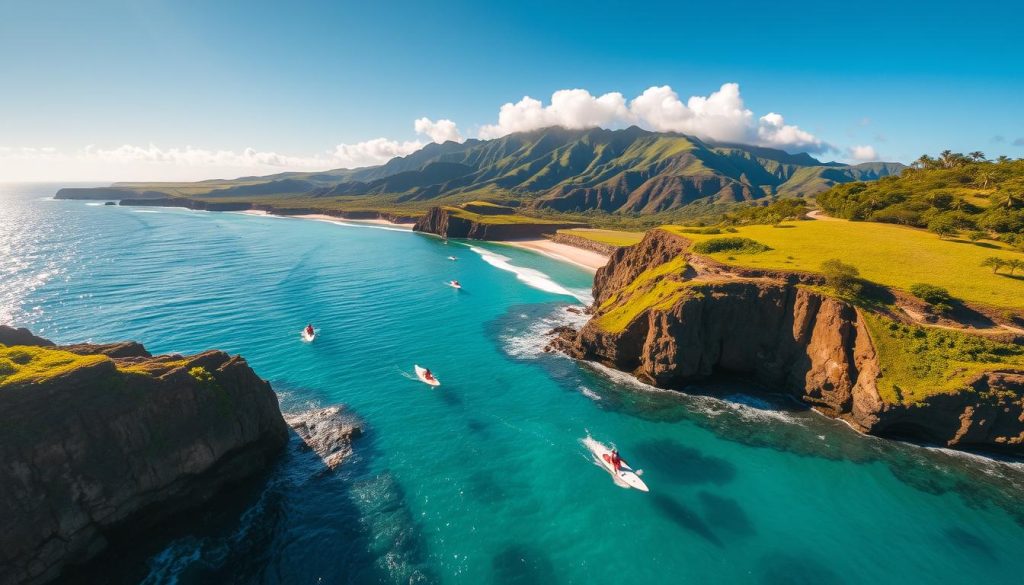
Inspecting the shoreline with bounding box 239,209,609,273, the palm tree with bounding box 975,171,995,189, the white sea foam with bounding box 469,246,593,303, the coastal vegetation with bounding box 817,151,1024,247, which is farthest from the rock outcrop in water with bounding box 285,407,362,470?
the palm tree with bounding box 975,171,995,189

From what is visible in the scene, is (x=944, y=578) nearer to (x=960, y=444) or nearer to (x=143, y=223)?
(x=960, y=444)

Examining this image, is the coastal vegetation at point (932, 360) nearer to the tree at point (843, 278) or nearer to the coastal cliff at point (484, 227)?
the tree at point (843, 278)

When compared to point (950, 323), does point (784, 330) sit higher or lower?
lower

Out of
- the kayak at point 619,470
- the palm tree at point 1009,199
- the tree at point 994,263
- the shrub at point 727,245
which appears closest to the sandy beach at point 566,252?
the shrub at point 727,245

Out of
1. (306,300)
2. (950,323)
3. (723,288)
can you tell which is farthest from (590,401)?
(306,300)

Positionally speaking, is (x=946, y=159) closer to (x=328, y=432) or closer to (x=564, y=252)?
(x=564, y=252)

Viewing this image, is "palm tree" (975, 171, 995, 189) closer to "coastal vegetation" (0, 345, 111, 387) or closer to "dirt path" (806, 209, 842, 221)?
"dirt path" (806, 209, 842, 221)
